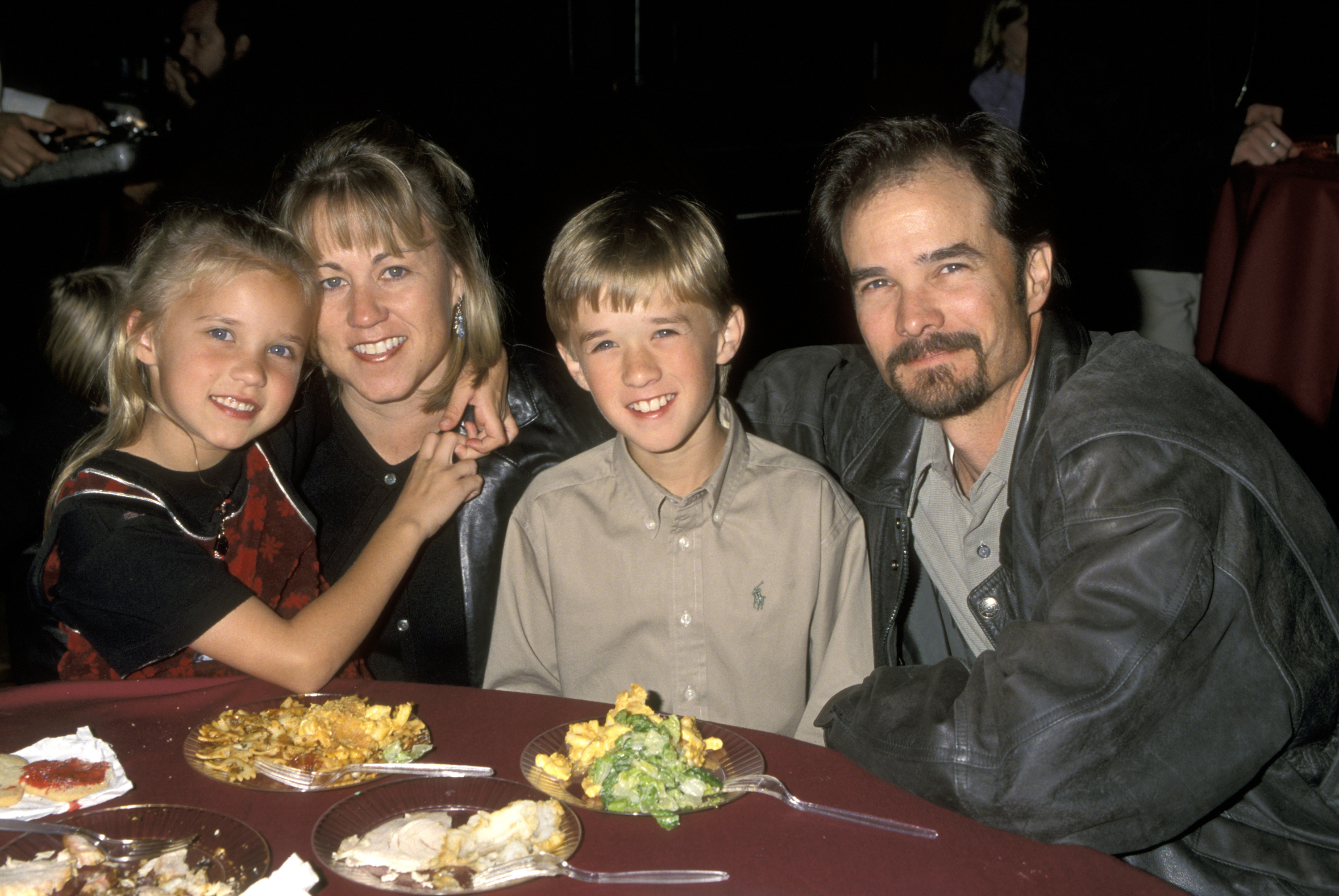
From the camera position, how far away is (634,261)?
1997mm

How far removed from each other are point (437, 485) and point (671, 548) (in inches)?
20.3

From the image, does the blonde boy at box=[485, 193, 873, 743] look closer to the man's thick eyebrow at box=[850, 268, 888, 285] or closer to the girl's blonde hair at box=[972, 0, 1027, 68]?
the man's thick eyebrow at box=[850, 268, 888, 285]

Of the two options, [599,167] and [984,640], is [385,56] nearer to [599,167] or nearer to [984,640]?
[599,167]

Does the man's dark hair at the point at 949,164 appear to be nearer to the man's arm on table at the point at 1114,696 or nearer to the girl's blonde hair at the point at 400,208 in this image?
the man's arm on table at the point at 1114,696

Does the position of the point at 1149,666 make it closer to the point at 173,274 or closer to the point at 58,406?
the point at 173,274

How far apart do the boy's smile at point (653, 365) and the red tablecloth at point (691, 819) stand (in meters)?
0.68

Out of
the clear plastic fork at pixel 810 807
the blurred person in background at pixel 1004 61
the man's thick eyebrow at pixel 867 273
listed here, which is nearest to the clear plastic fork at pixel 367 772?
the clear plastic fork at pixel 810 807

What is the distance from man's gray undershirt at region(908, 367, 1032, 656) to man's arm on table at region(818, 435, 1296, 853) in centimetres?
46

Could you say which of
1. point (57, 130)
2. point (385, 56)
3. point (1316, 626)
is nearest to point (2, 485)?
point (57, 130)

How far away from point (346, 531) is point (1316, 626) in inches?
72.9

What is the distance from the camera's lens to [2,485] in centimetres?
259

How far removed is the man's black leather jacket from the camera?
125cm

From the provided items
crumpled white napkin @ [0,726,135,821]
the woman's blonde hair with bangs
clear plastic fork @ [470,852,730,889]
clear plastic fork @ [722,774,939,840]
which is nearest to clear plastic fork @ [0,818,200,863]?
crumpled white napkin @ [0,726,135,821]

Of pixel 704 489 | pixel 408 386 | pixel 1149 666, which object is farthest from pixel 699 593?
pixel 1149 666
